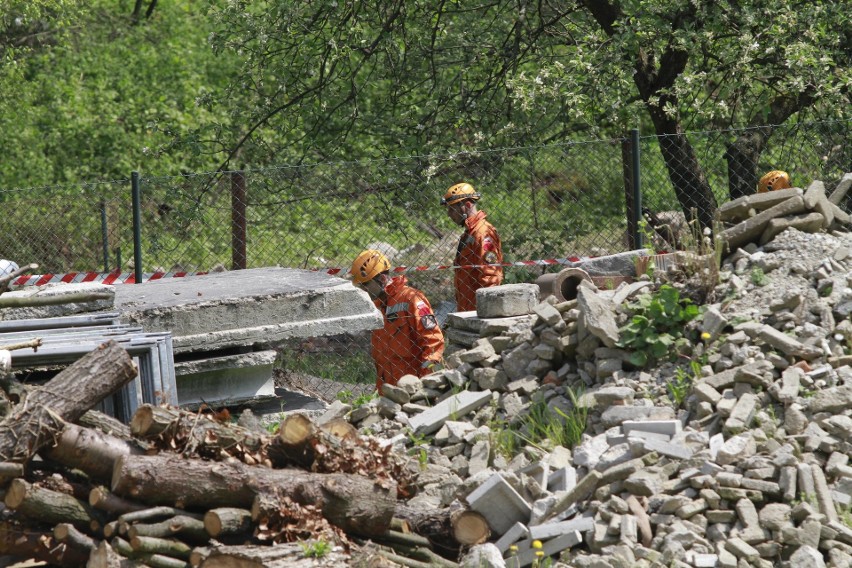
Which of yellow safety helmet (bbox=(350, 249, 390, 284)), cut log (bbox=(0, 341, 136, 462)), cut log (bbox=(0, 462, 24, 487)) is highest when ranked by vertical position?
yellow safety helmet (bbox=(350, 249, 390, 284))

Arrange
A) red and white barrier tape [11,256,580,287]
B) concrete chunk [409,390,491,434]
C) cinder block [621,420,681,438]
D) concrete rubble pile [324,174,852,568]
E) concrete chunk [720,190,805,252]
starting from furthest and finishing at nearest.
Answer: red and white barrier tape [11,256,580,287] → concrete chunk [720,190,805,252] → concrete chunk [409,390,491,434] → cinder block [621,420,681,438] → concrete rubble pile [324,174,852,568]

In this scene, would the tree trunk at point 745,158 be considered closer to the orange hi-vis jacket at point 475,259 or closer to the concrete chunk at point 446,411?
the orange hi-vis jacket at point 475,259

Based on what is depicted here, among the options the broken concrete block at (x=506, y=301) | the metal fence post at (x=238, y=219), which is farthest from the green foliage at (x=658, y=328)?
the metal fence post at (x=238, y=219)

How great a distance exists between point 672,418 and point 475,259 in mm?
3568

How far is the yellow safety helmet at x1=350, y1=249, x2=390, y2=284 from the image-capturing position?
7.95m

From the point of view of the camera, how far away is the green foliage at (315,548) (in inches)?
184

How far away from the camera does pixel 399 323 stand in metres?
7.94

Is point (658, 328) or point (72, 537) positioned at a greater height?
point (658, 328)

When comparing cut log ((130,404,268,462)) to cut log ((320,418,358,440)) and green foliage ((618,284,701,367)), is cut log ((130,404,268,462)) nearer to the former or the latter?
cut log ((320,418,358,440))

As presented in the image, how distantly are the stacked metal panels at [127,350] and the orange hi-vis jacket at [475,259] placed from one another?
134 inches

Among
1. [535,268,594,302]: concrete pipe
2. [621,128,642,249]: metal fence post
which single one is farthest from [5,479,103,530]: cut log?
[621,128,642,249]: metal fence post

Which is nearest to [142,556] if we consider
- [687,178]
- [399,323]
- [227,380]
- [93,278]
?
[227,380]

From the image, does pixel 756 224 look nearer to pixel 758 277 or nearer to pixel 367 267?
pixel 758 277

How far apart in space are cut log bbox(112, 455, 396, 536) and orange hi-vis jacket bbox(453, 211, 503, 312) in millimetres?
4084
